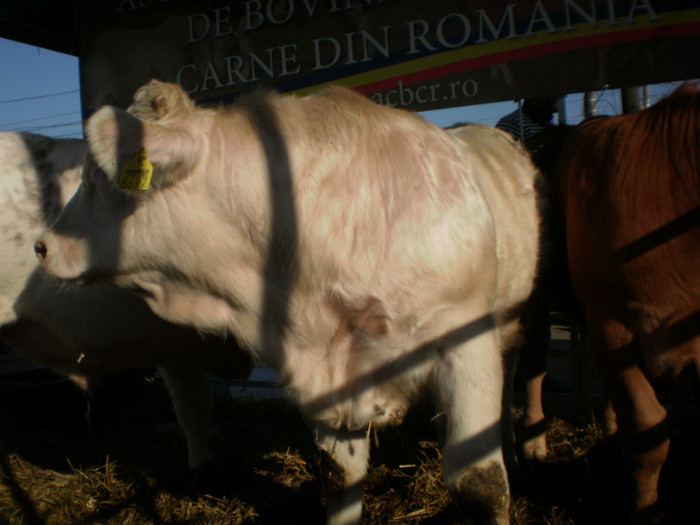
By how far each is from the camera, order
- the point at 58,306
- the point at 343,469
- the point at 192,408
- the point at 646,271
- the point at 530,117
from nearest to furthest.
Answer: the point at 646,271, the point at 343,469, the point at 58,306, the point at 192,408, the point at 530,117

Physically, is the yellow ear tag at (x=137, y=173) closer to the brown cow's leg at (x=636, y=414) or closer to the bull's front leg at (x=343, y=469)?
the bull's front leg at (x=343, y=469)

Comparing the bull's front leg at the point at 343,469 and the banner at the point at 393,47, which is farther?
the banner at the point at 393,47

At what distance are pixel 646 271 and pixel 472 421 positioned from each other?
90cm

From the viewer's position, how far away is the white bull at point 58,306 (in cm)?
299

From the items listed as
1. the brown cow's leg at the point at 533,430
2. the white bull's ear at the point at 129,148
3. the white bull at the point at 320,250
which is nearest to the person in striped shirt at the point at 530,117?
the brown cow's leg at the point at 533,430

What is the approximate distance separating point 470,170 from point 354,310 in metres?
0.77

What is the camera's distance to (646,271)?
86.4 inches

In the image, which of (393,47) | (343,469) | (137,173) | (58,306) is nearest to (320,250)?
(137,173)

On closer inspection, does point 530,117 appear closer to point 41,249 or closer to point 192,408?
point 192,408

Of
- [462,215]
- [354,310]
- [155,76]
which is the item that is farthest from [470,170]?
[155,76]

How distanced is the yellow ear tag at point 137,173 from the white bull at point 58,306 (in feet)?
3.93

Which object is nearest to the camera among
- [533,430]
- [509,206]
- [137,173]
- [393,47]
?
[137,173]

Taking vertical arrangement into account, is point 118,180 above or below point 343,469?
above

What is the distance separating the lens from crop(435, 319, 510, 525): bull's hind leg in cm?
198
